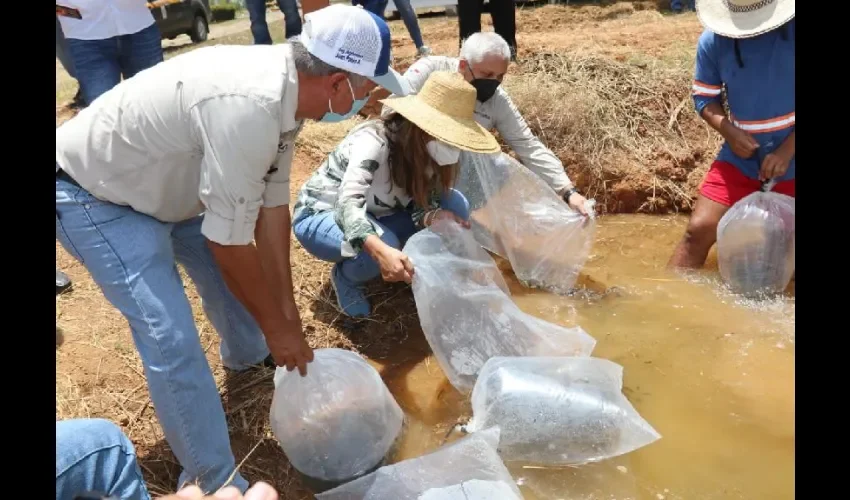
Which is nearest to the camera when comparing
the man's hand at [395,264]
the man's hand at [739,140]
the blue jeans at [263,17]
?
the man's hand at [395,264]

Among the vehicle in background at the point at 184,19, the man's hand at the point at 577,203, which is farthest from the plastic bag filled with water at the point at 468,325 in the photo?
the vehicle in background at the point at 184,19

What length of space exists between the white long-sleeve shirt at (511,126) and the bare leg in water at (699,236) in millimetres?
619

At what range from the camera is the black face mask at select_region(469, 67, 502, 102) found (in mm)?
3049

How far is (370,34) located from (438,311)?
41.7 inches

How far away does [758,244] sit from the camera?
2867 mm

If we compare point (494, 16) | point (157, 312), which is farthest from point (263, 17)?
point (157, 312)

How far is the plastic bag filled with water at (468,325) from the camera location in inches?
92.4

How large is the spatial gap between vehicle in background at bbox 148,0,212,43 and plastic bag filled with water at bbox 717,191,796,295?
33.1 feet

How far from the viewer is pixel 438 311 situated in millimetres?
2352

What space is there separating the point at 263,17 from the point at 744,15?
154 inches

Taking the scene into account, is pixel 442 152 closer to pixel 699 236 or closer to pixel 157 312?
pixel 157 312

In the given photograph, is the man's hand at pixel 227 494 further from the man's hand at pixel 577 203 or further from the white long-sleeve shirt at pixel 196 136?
the man's hand at pixel 577 203

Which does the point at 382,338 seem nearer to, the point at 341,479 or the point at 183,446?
the point at 341,479

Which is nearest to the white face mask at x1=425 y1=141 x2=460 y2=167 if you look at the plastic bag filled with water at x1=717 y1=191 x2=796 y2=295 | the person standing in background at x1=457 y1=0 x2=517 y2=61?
the plastic bag filled with water at x1=717 y1=191 x2=796 y2=295
